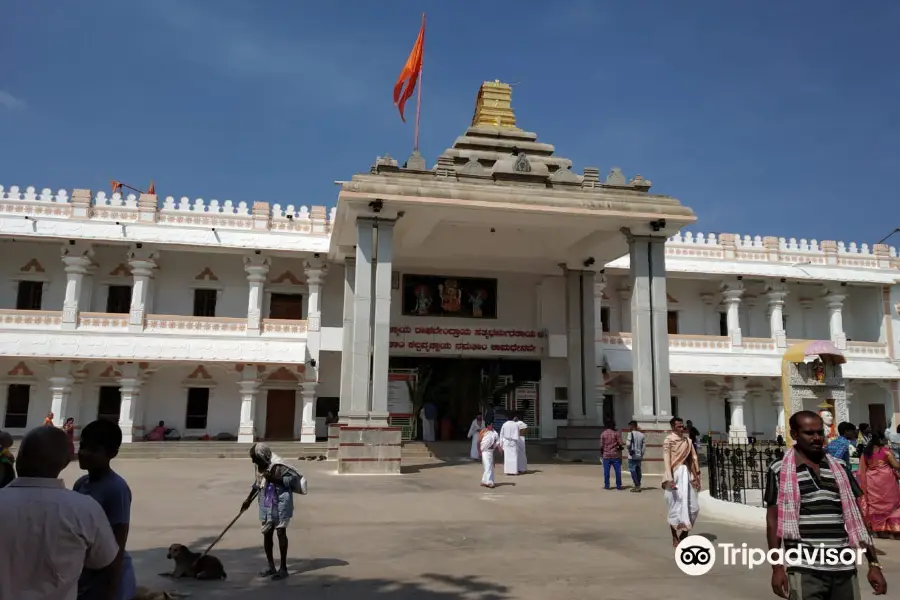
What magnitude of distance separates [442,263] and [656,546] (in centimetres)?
1602

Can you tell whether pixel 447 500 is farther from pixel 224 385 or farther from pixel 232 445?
pixel 224 385

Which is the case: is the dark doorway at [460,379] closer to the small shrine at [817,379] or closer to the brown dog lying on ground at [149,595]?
the small shrine at [817,379]

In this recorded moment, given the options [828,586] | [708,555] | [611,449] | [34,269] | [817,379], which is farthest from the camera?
[34,269]

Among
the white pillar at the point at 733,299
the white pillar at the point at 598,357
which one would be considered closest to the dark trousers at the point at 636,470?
the white pillar at the point at 598,357

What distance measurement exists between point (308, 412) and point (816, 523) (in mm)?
20069

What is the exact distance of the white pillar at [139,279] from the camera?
844 inches

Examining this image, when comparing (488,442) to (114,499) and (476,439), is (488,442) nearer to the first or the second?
(476,439)

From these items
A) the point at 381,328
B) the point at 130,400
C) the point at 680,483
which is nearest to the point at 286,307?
the point at 130,400

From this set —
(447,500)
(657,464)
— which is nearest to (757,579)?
(447,500)

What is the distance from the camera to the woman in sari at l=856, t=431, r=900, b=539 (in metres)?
8.20

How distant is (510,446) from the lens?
49.6 feet

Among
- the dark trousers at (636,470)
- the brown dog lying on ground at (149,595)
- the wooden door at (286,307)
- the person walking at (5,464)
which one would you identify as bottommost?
the brown dog lying on ground at (149,595)

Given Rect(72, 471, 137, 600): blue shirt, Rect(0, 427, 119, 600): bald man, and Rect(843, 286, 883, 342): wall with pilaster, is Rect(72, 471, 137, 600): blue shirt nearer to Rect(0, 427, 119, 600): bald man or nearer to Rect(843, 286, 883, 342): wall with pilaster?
Rect(0, 427, 119, 600): bald man

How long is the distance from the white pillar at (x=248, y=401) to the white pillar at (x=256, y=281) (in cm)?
138
